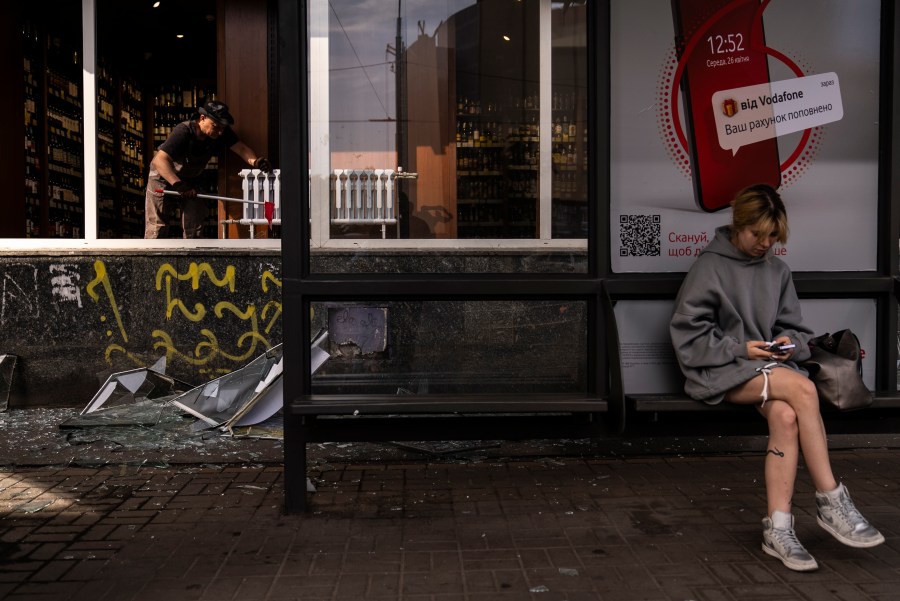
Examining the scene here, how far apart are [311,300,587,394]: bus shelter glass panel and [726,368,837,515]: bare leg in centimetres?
112

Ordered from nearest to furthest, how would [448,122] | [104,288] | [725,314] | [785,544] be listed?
[785,544], [725,314], [448,122], [104,288]

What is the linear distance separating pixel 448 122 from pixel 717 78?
4.78 ft

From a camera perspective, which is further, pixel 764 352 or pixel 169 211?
pixel 169 211

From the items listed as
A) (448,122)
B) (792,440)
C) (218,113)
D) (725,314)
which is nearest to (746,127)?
(725,314)

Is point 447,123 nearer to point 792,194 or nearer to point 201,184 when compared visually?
point 792,194

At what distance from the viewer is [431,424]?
400 centimetres

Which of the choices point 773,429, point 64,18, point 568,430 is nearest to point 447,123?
point 568,430

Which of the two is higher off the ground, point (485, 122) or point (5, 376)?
point (485, 122)

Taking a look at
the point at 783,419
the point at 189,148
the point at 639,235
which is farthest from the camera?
the point at 189,148

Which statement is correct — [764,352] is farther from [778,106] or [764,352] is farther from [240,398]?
[240,398]

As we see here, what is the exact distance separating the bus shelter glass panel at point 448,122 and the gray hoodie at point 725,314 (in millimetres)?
702

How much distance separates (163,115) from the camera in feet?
35.8

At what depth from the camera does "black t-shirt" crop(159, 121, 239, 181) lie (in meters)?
7.42

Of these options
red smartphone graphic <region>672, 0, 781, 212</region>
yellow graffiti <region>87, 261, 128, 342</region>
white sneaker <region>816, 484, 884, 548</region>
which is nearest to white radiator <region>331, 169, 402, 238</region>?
red smartphone graphic <region>672, 0, 781, 212</region>
